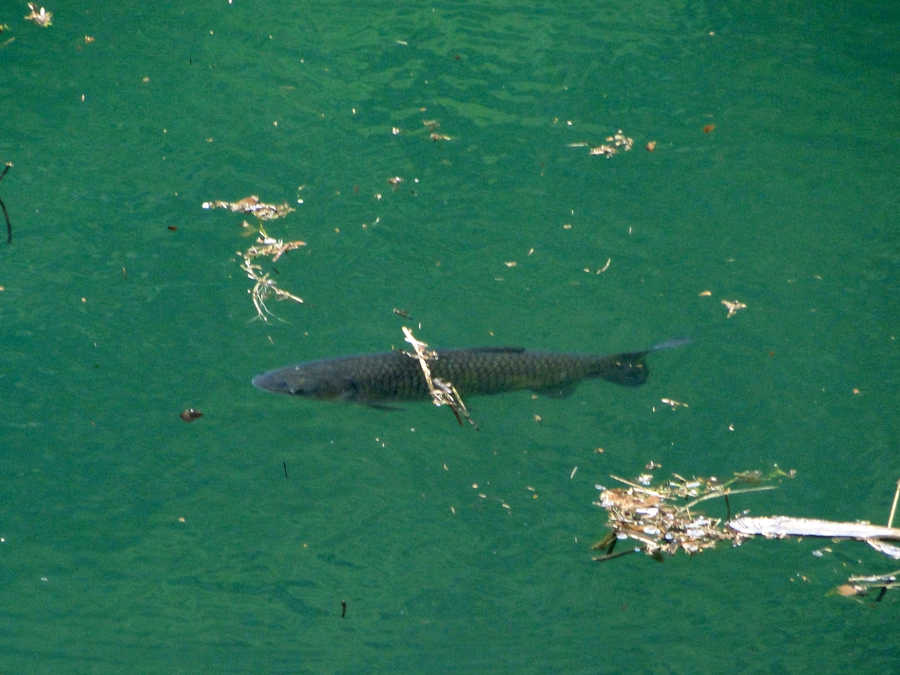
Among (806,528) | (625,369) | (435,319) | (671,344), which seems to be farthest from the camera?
(435,319)

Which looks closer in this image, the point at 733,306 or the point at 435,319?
the point at 435,319

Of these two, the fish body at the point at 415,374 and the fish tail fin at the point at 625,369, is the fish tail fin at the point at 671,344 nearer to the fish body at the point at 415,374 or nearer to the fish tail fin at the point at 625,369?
the fish tail fin at the point at 625,369

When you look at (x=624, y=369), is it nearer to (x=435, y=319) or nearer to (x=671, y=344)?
(x=671, y=344)

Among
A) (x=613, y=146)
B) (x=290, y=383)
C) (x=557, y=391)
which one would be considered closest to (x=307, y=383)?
(x=290, y=383)

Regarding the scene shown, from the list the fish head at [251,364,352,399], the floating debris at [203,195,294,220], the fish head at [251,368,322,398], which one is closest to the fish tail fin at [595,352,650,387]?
the fish head at [251,364,352,399]

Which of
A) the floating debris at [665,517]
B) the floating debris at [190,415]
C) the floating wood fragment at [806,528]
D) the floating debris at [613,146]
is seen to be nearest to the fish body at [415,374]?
the floating debris at [190,415]

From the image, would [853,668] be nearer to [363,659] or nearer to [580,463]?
[580,463]

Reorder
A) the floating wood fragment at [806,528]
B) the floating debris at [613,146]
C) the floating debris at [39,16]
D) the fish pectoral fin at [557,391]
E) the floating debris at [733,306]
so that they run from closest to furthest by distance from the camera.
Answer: the floating wood fragment at [806,528], the fish pectoral fin at [557,391], the floating debris at [733,306], the floating debris at [613,146], the floating debris at [39,16]
